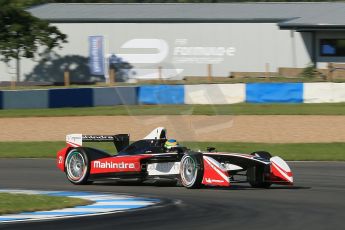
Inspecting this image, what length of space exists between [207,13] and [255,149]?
88.4 feet

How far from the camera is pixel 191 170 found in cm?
1273

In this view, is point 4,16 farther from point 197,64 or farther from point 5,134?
point 5,134

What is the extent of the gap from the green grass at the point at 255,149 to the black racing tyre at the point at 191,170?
241 inches

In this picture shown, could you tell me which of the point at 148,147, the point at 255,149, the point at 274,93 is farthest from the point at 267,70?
the point at 148,147

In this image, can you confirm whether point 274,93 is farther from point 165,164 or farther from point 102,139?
→ point 165,164

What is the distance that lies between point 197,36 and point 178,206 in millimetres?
34957

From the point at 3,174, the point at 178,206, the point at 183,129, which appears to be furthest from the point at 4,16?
the point at 178,206

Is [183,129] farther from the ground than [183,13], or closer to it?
closer to it

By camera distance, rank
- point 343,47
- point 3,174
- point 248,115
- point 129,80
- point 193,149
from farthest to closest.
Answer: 1. point 129,80
2. point 343,47
3. point 248,115
4. point 3,174
5. point 193,149

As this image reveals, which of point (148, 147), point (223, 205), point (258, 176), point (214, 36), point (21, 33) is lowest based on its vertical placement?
point (223, 205)

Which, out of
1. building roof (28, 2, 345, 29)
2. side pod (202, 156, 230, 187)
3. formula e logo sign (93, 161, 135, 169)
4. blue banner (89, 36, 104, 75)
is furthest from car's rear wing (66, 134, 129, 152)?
blue banner (89, 36, 104, 75)

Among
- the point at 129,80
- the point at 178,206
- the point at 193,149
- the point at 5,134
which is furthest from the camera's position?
the point at 129,80

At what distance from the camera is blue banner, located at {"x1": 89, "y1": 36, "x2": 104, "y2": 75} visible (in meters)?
45.4

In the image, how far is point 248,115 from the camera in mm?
27875
